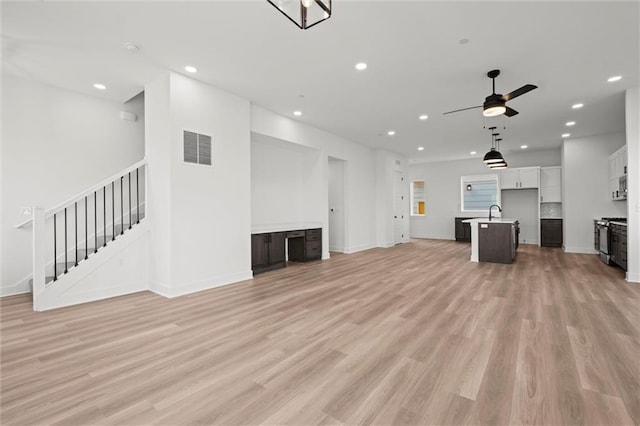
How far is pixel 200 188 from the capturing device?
15.2 ft

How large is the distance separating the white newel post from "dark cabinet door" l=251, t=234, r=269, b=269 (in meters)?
2.94

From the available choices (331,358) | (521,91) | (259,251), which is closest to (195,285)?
(259,251)

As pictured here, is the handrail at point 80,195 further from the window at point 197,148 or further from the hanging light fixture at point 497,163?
the hanging light fixture at point 497,163

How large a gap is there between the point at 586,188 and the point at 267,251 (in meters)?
8.77

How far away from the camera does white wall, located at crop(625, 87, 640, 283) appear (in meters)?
4.88

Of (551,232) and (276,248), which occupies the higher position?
(551,232)

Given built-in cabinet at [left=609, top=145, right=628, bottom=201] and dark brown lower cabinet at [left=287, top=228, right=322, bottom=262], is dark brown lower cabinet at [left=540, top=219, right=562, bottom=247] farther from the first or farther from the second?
dark brown lower cabinet at [left=287, top=228, right=322, bottom=262]

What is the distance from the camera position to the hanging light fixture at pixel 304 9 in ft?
6.81

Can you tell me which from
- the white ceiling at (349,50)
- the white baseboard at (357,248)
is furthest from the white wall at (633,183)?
the white baseboard at (357,248)

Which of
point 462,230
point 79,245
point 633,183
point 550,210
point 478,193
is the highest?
point 478,193

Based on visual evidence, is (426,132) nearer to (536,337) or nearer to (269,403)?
(536,337)

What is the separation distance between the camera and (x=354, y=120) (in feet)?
21.8

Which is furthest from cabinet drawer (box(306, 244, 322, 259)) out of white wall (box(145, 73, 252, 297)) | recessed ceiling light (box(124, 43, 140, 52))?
recessed ceiling light (box(124, 43, 140, 52))

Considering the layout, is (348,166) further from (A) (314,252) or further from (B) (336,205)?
(A) (314,252)
